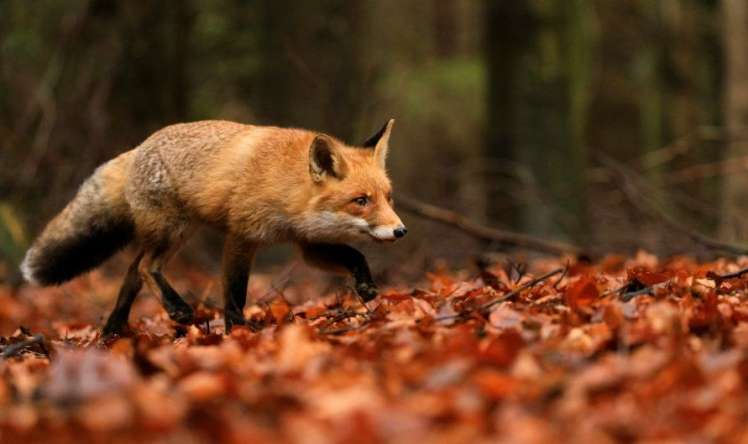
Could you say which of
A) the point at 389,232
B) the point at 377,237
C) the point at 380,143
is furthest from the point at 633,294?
the point at 380,143

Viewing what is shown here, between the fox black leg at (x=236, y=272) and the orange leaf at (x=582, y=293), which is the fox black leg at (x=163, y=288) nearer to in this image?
the fox black leg at (x=236, y=272)

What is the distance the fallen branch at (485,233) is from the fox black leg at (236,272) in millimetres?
3660

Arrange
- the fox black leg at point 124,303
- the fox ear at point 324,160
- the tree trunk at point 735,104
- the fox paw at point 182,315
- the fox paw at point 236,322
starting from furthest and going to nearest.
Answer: the tree trunk at point 735,104 → the fox black leg at point 124,303 → the fox paw at point 182,315 → the fox ear at point 324,160 → the fox paw at point 236,322

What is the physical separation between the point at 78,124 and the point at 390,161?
38.9 feet

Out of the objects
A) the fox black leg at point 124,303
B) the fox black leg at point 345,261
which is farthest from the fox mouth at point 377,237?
the fox black leg at point 124,303

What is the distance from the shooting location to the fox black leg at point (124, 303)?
22.3ft

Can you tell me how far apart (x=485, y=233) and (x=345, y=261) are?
342 centimetres

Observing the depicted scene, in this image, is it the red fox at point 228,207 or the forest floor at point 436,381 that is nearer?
the forest floor at point 436,381

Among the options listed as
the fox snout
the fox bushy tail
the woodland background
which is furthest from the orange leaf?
the woodland background

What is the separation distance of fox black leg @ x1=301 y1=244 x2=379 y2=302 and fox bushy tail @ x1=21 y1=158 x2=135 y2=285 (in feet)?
4.58

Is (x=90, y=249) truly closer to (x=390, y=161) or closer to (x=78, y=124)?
(x=78, y=124)

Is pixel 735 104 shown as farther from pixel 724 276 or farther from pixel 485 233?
pixel 724 276

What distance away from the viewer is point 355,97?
44.1 feet

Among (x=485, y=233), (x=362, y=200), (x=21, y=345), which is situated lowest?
(x=485, y=233)
